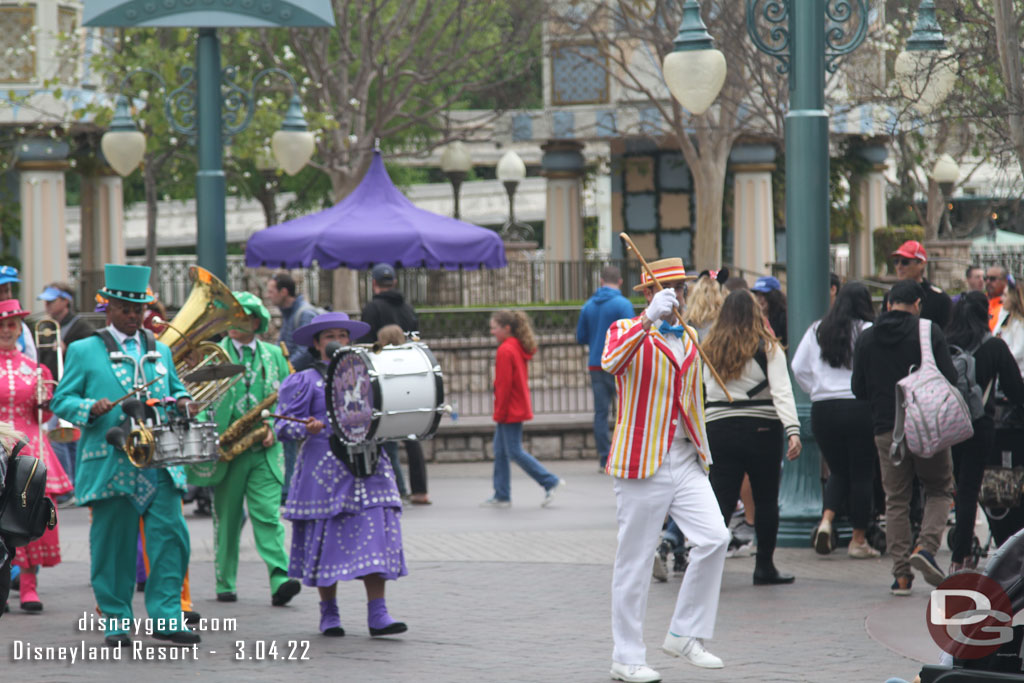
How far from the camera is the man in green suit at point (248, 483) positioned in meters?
9.27

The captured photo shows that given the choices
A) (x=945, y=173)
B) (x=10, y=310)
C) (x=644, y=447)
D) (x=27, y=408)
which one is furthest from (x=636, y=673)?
(x=945, y=173)

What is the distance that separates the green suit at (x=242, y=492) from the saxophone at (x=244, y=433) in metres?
0.05

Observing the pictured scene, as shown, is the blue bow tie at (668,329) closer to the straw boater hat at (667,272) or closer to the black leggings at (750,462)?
the straw boater hat at (667,272)

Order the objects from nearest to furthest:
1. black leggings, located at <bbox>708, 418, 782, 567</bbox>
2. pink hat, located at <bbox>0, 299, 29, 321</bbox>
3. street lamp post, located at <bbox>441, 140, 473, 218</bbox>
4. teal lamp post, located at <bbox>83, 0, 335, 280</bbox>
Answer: black leggings, located at <bbox>708, 418, 782, 567</bbox> → pink hat, located at <bbox>0, 299, 29, 321</bbox> → teal lamp post, located at <bbox>83, 0, 335, 280</bbox> → street lamp post, located at <bbox>441, 140, 473, 218</bbox>

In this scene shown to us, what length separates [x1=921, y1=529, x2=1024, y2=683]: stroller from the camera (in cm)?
409

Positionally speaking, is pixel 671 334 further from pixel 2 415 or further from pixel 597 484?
pixel 597 484

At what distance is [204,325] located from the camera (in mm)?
9273

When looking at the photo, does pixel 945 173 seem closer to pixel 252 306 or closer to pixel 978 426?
pixel 978 426

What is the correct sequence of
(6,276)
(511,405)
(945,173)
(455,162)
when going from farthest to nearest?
(945,173)
(455,162)
(511,405)
(6,276)

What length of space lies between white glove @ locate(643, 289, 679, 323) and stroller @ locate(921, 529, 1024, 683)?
2883 mm

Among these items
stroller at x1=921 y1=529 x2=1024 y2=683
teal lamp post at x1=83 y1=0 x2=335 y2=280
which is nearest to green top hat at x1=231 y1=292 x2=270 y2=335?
teal lamp post at x1=83 y1=0 x2=335 y2=280

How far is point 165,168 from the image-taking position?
31141 mm

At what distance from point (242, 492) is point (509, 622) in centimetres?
191

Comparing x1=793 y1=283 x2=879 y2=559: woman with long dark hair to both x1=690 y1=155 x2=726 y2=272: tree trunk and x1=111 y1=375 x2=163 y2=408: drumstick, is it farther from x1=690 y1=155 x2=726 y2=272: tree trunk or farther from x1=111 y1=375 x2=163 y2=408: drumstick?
x1=690 y1=155 x2=726 y2=272: tree trunk
